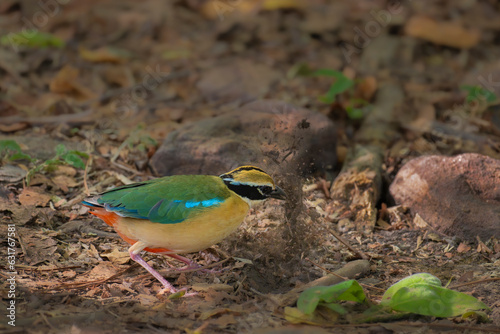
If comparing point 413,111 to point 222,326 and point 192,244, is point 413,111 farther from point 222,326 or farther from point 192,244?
point 222,326

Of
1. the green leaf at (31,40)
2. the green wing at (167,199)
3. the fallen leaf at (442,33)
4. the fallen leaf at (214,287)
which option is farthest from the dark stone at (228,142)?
the green leaf at (31,40)

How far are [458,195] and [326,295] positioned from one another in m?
2.38

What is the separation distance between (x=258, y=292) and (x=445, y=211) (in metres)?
2.28

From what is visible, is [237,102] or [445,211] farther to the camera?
[237,102]

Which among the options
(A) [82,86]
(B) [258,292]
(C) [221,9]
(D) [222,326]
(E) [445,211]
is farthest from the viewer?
(C) [221,9]

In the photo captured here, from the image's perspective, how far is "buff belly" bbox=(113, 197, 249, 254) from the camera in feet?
14.6

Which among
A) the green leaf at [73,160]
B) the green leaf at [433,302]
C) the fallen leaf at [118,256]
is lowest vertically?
the fallen leaf at [118,256]

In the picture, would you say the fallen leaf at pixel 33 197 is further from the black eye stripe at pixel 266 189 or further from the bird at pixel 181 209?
the black eye stripe at pixel 266 189

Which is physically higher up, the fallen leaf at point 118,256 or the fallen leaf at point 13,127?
the fallen leaf at point 13,127

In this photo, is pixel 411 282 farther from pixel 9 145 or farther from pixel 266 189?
pixel 9 145

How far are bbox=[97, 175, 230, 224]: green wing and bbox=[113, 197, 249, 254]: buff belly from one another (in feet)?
0.18

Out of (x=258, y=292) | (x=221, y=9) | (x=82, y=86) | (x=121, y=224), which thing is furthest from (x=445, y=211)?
(x=221, y=9)

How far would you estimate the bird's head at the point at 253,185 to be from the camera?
4598 millimetres

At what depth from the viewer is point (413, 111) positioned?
827 centimetres
